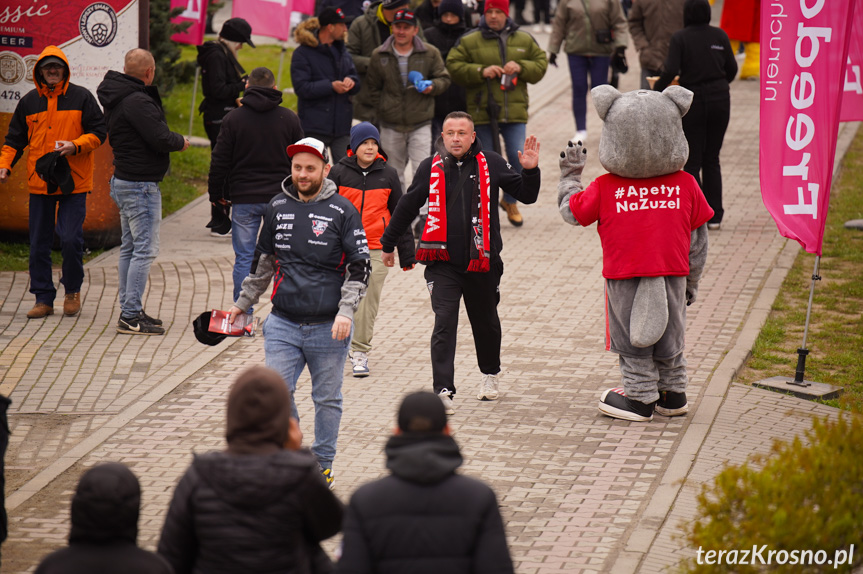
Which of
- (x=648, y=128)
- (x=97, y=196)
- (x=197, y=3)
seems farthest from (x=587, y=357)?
(x=197, y=3)

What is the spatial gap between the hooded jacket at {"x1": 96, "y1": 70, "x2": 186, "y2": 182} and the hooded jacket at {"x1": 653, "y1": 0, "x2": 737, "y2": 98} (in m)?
5.17

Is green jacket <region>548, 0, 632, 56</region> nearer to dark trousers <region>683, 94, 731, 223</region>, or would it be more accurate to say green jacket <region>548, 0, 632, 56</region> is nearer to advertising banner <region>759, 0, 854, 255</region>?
dark trousers <region>683, 94, 731, 223</region>

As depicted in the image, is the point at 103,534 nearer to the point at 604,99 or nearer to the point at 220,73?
the point at 604,99

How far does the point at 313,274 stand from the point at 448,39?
7.16 metres

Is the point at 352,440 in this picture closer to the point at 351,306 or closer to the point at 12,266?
the point at 351,306

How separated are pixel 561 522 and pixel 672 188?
2385 millimetres

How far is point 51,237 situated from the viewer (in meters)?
9.72

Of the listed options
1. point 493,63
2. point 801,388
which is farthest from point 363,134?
point 493,63


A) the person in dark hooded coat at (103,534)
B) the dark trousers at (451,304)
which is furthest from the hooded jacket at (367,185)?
the person in dark hooded coat at (103,534)

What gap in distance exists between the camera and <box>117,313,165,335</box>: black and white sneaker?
31.0 feet

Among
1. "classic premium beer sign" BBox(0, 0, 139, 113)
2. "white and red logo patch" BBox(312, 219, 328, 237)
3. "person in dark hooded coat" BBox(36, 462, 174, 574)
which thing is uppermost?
"classic premium beer sign" BBox(0, 0, 139, 113)

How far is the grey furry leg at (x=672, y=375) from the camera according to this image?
7.66 metres

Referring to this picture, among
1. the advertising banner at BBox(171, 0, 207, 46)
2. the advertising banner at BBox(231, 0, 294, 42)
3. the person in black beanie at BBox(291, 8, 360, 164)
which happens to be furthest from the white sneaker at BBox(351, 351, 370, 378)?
the advertising banner at BBox(171, 0, 207, 46)

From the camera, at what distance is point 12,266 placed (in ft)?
37.3
